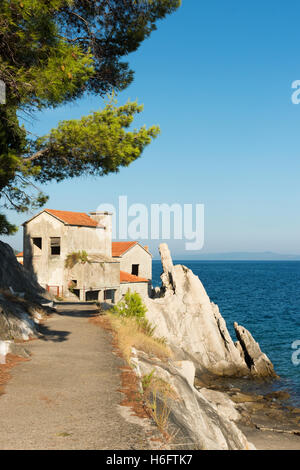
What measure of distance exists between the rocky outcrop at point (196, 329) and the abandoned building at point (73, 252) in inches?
304

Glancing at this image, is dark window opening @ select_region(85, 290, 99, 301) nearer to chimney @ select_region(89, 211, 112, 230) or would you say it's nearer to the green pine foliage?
chimney @ select_region(89, 211, 112, 230)

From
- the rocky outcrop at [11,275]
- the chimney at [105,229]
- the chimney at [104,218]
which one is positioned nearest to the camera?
the rocky outcrop at [11,275]

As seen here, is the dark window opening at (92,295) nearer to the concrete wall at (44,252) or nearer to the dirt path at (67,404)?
the concrete wall at (44,252)

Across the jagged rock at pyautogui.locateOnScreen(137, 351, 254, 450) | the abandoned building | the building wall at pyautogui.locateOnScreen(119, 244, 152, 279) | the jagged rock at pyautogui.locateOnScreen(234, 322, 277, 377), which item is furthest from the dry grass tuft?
the building wall at pyautogui.locateOnScreen(119, 244, 152, 279)

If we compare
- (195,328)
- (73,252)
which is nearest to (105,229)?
(73,252)

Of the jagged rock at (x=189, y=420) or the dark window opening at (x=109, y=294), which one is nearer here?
the jagged rock at (x=189, y=420)

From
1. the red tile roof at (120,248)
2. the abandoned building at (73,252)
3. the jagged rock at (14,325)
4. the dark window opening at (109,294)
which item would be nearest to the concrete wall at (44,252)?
the abandoned building at (73,252)

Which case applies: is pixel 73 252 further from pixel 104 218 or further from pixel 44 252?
pixel 104 218

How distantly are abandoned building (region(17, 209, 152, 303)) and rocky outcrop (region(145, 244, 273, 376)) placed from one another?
7.73 meters

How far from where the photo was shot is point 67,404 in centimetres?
773

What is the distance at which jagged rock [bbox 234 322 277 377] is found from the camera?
30.2 m

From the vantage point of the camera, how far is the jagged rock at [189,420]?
6.69 m

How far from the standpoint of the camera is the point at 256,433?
59.9ft

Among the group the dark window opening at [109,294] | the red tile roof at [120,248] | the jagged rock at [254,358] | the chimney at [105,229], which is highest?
the chimney at [105,229]
